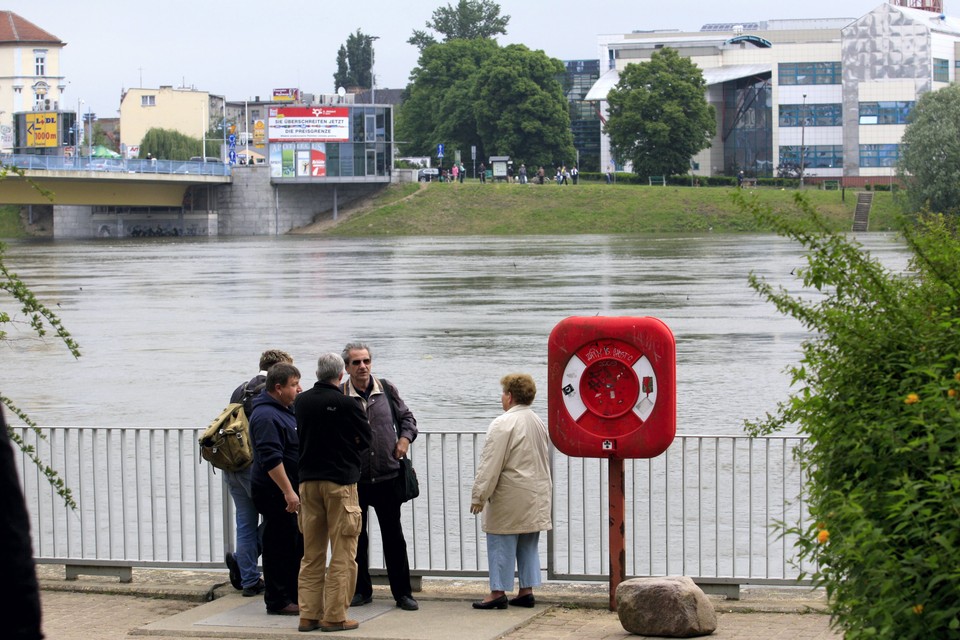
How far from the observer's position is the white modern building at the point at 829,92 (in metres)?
109

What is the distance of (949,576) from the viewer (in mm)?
3844

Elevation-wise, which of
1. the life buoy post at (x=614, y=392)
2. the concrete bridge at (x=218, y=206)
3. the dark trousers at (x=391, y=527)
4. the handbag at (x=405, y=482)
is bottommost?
→ the dark trousers at (x=391, y=527)

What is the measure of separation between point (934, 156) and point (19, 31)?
101 metres

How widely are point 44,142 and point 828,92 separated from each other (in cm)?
6096

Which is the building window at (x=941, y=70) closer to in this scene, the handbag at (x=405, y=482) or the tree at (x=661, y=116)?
the tree at (x=661, y=116)

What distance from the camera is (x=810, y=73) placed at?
375 feet

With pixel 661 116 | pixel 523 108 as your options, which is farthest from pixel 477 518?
pixel 523 108

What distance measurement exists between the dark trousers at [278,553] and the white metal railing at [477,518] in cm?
80

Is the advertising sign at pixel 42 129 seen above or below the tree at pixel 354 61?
below

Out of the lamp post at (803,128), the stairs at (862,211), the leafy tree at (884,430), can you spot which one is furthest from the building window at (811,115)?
the leafy tree at (884,430)

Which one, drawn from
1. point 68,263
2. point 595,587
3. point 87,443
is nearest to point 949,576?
point 595,587

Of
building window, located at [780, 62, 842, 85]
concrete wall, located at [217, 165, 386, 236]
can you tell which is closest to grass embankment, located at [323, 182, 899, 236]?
→ concrete wall, located at [217, 165, 386, 236]

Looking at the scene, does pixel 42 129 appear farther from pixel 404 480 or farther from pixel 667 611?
pixel 667 611

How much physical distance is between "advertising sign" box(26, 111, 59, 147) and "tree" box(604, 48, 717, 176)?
42235 mm
